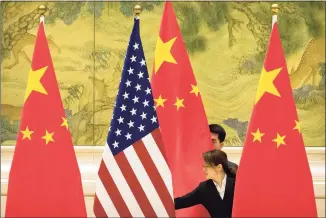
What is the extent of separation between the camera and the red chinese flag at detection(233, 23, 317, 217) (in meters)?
5.09

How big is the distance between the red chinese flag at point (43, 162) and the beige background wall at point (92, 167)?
1606 mm

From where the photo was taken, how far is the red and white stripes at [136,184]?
495 centimetres

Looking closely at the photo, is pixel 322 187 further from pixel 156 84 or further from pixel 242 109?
pixel 156 84

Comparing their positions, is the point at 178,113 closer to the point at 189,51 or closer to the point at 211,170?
the point at 211,170

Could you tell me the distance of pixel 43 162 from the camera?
5164mm

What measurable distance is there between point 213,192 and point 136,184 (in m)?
0.66

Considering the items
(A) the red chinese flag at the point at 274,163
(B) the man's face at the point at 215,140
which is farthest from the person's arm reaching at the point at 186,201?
(B) the man's face at the point at 215,140

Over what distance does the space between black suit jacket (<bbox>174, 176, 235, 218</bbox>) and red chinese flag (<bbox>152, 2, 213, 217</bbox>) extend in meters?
0.17

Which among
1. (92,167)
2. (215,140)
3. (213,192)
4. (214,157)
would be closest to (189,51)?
(215,140)

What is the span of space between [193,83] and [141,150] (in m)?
0.83

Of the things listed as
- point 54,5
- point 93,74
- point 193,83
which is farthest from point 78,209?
point 54,5

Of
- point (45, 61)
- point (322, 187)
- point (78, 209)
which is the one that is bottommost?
point (322, 187)

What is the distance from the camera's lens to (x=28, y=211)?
5090 millimetres

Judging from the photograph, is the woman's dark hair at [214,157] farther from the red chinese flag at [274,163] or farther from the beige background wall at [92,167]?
the beige background wall at [92,167]
